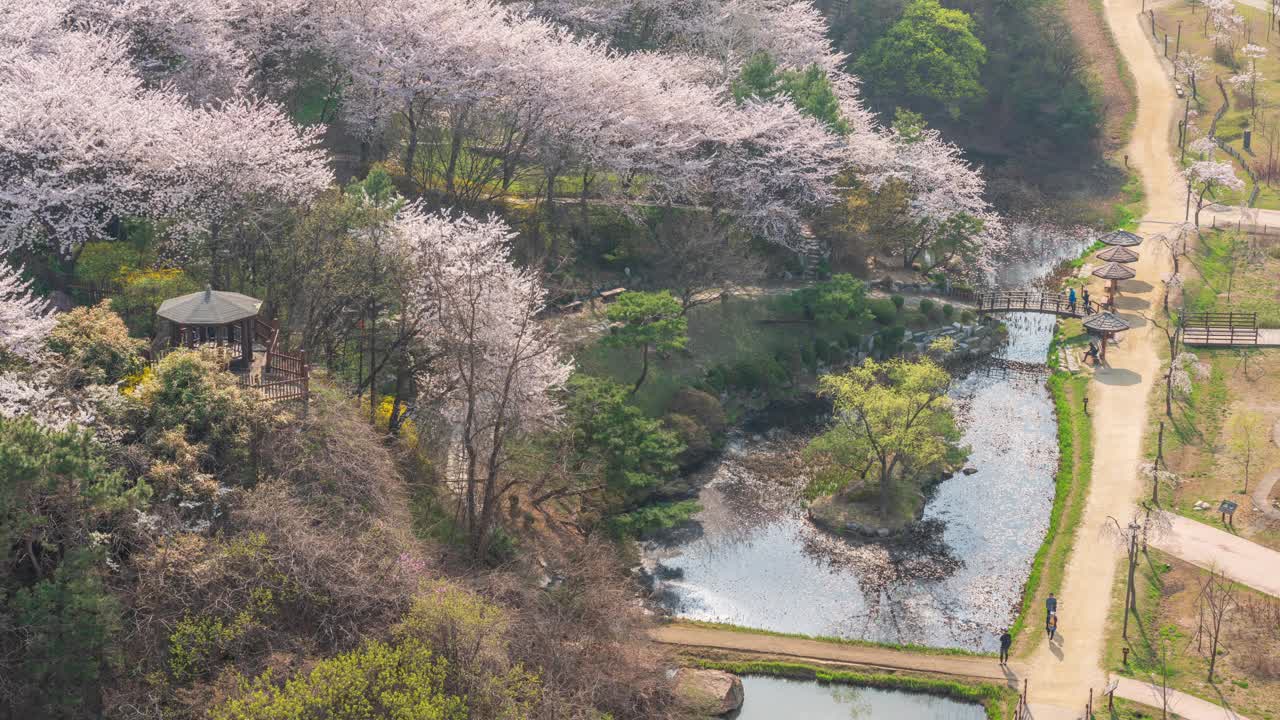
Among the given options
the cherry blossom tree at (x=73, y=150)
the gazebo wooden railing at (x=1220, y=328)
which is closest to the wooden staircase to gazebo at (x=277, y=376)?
the cherry blossom tree at (x=73, y=150)

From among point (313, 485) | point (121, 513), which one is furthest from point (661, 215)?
point (121, 513)

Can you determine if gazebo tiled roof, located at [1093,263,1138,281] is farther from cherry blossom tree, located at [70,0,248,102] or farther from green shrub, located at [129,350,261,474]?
green shrub, located at [129,350,261,474]

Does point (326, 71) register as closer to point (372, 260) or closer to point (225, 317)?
point (372, 260)

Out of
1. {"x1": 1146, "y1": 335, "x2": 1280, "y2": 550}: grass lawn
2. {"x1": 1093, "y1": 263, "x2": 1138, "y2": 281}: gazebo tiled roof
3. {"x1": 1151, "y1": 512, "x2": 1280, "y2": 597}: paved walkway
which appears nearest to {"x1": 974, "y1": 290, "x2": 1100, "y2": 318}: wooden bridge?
{"x1": 1093, "y1": 263, "x2": 1138, "y2": 281}: gazebo tiled roof

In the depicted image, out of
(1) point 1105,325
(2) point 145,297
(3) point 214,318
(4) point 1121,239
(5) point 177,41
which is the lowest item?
(1) point 1105,325

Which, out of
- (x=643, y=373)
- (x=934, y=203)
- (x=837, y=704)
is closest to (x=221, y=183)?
(x=643, y=373)

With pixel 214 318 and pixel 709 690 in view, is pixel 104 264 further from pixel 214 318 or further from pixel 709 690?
pixel 709 690
